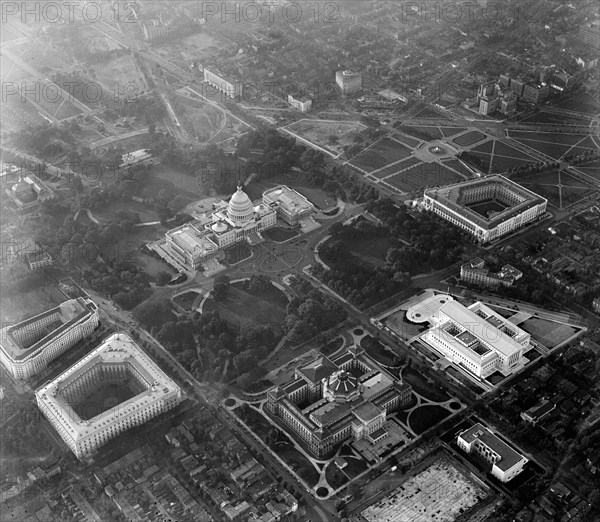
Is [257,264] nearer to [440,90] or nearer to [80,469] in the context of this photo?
[80,469]

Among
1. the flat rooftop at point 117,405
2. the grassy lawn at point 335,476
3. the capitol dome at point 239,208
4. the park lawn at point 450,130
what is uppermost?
the capitol dome at point 239,208

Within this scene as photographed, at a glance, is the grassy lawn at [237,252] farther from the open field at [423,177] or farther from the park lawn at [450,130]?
the park lawn at [450,130]

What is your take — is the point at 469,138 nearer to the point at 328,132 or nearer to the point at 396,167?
the point at 396,167

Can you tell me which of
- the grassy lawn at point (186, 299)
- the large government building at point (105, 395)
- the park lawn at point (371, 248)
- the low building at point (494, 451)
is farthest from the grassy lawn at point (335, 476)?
the park lawn at point (371, 248)

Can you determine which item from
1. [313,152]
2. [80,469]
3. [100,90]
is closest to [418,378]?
[80,469]

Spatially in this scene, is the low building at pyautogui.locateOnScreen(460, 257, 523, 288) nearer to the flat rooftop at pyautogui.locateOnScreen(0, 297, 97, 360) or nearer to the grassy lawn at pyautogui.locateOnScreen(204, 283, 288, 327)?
the grassy lawn at pyautogui.locateOnScreen(204, 283, 288, 327)

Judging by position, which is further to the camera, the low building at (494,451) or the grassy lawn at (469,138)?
the grassy lawn at (469,138)

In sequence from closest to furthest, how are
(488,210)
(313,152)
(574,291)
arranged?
(574,291) < (488,210) < (313,152)
